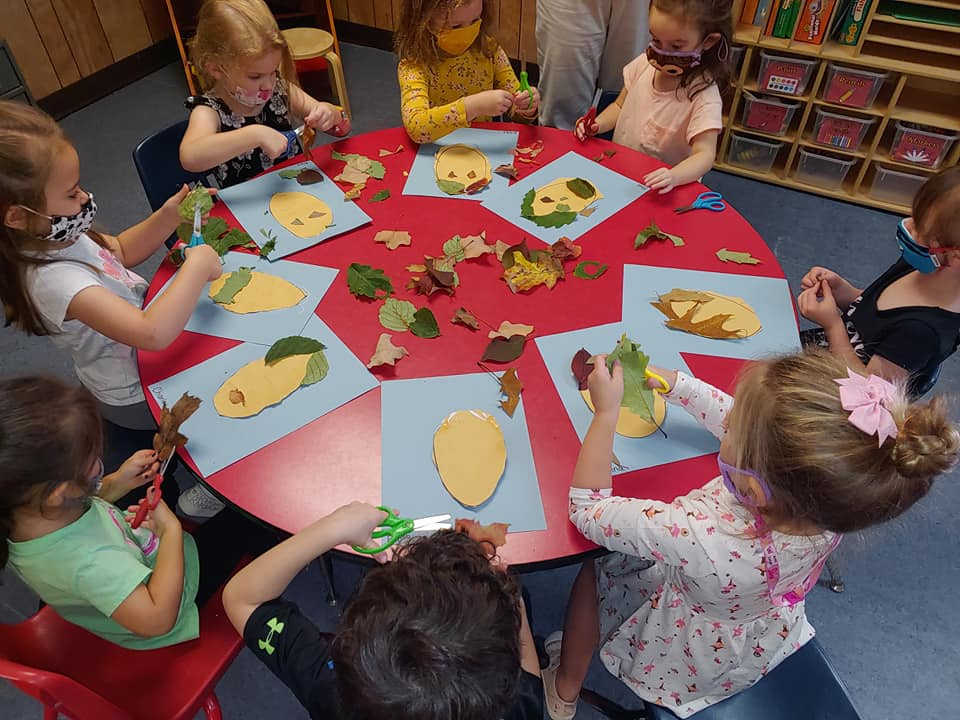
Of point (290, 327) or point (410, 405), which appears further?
point (290, 327)

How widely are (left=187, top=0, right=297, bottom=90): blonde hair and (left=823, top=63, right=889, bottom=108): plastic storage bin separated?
2.44 m

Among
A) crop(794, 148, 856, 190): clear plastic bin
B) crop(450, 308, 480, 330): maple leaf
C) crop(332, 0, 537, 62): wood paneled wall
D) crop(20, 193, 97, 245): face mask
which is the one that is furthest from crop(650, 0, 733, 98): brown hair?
crop(332, 0, 537, 62): wood paneled wall

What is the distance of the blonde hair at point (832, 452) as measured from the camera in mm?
898

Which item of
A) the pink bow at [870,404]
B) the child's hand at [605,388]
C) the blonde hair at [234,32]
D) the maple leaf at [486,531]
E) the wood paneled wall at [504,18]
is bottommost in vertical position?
the wood paneled wall at [504,18]

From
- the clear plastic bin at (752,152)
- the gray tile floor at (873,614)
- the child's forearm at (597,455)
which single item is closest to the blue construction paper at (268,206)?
the child's forearm at (597,455)

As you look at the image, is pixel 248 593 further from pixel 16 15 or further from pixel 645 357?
pixel 16 15

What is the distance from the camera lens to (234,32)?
1.75 meters

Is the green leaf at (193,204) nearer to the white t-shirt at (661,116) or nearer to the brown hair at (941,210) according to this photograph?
the white t-shirt at (661,116)

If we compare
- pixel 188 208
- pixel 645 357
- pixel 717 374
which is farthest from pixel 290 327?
pixel 717 374

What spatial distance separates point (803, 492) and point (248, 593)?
867 mm

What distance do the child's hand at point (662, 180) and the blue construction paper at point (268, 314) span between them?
874 mm

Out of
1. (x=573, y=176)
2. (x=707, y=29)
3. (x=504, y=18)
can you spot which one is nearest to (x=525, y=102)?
(x=573, y=176)

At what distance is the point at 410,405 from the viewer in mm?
1264

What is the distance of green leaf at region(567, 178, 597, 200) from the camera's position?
1.77 m
